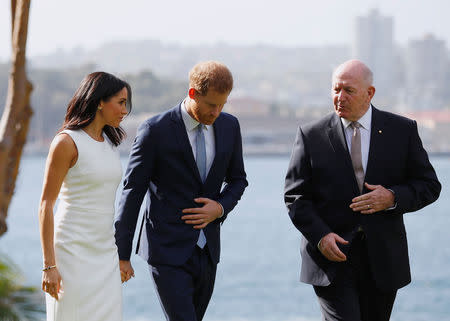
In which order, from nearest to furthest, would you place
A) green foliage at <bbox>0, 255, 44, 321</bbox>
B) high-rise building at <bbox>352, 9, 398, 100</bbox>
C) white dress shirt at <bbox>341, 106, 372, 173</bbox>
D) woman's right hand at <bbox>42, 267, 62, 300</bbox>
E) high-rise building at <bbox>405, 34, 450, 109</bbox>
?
1. green foliage at <bbox>0, 255, 44, 321</bbox>
2. woman's right hand at <bbox>42, 267, 62, 300</bbox>
3. white dress shirt at <bbox>341, 106, 372, 173</bbox>
4. high-rise building at <bbox>405, 34, 450, 109</bbox>
5. high-rise building at <bbox>352, 9, 398, 100</bbox>

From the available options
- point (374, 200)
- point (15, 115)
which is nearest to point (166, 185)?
point (374, 200)

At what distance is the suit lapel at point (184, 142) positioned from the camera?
357 centimetres

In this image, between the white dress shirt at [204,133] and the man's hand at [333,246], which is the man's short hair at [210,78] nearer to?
the white dress shirt at [204,133]

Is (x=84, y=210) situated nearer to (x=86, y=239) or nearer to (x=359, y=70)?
(x=86, y=239)

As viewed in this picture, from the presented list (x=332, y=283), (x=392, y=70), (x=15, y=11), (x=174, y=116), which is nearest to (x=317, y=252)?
(x=332, y=283)

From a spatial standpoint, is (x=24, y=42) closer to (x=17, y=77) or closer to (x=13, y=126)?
(x=17, y=77)

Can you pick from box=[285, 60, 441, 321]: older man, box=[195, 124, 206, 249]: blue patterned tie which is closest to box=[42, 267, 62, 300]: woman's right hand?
box=[195, 124, 206, 249]: blue patterned tie

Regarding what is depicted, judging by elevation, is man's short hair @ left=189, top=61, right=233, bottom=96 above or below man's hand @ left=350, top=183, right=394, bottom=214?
above

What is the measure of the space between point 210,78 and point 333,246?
2.80 feet

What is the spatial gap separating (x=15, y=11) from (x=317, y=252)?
6.14 feet

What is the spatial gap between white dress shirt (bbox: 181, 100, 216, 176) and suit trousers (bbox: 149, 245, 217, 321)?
368 millimetres

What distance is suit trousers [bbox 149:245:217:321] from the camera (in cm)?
353

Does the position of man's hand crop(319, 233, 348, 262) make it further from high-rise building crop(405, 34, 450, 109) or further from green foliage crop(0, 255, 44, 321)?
high-rise building crop(405, 34, 450, 109)

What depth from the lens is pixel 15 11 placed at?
7.71 ft
